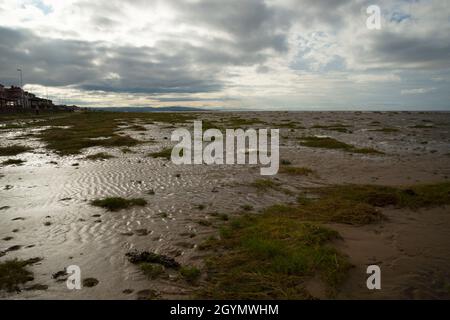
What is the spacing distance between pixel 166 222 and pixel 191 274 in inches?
135

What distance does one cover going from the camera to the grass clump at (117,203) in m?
10.6

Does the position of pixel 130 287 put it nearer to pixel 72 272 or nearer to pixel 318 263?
pixel 72 272

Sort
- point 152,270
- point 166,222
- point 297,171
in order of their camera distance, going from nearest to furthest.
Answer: point 152,270 < point 166,222 < point 297,171

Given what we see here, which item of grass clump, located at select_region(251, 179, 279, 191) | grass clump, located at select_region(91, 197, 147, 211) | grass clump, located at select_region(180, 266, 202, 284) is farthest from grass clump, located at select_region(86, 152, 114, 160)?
grass clump, located at select_region(180, 266, 202, 284)

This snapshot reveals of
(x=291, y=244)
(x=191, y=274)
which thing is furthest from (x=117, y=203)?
(x=291, y=244)

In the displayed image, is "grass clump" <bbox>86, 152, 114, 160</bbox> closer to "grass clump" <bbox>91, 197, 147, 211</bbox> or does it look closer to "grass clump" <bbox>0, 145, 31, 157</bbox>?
"grass clump" <bbox>0, 145, 31, 157</bbox>

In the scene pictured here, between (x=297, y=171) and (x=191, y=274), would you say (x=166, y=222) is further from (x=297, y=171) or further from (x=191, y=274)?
(x=297, y=171)

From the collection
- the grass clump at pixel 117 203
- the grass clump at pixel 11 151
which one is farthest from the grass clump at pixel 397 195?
the grass clump at pixel 11 151

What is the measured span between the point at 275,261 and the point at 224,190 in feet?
21.6

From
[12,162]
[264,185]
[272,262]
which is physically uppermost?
[12,162]

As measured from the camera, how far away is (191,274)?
627 cm

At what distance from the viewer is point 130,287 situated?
595cm
